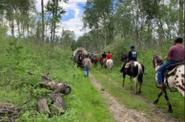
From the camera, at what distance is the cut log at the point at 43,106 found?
452 inches

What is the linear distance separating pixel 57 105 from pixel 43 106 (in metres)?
0.57

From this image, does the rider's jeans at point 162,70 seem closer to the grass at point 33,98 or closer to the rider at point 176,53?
the rider at point 176,53

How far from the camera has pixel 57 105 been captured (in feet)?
40.3

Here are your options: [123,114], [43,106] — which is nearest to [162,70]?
[123,114]

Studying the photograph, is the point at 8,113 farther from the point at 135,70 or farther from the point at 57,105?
the point at 135,70

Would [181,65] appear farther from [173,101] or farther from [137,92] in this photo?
[137,92]

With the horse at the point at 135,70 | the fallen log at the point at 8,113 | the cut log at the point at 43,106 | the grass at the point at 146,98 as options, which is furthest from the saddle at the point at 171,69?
the horse at the point at 135,70

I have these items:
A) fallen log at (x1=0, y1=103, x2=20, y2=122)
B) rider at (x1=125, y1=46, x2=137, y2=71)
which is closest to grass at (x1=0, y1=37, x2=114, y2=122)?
fallen log at (x1=0, y1=103, x2=20, y2=122)

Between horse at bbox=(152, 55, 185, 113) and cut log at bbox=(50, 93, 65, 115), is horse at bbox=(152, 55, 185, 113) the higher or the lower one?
the higher one

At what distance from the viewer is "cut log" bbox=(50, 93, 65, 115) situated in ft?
38.4

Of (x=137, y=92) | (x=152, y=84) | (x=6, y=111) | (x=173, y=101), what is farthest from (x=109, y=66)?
(x=6, y=111)

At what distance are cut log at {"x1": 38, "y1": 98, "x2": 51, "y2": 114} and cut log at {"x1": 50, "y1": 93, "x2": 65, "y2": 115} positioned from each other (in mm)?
221

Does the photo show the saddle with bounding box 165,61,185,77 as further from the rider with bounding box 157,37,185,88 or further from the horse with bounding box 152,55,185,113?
the rider with bounding box 157,37,185,88

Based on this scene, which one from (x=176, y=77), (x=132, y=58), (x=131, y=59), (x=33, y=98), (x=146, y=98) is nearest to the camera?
(x=176, y=77)
